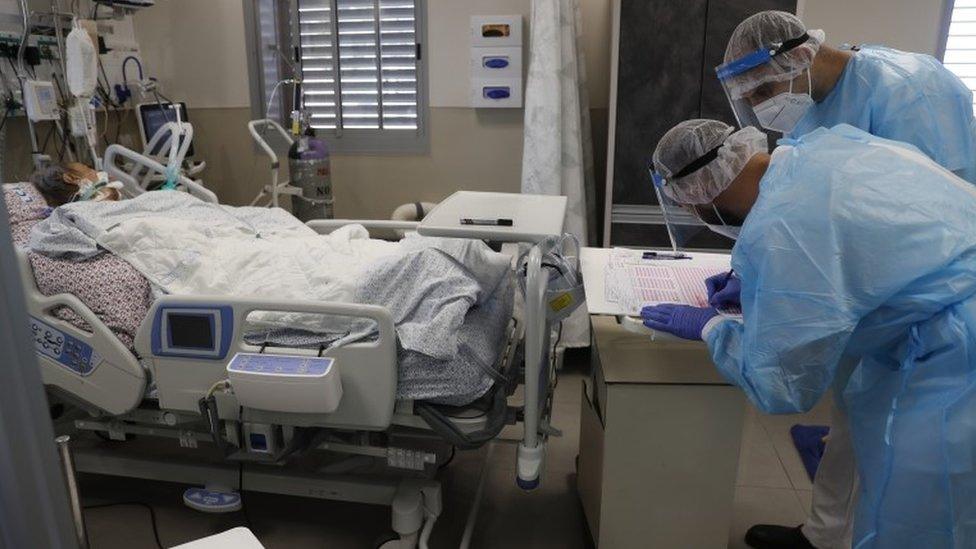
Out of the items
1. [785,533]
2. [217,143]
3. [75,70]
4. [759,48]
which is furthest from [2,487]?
[217,143]

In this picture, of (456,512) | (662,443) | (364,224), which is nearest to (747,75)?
(662,443)

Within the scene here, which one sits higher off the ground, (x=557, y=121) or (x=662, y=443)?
(x=557, y=121)

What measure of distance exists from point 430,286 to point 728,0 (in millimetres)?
2164

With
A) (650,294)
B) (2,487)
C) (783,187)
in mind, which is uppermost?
(783,187)

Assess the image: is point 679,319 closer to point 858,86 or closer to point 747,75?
point 747,75

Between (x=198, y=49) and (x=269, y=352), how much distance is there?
10.5 feet

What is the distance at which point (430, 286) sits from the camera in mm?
1713

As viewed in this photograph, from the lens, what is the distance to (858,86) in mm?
1973

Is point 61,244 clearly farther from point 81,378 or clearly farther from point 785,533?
point 785,533

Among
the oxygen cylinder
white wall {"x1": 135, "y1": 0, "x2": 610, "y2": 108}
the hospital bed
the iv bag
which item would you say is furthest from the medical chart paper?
the iv bag

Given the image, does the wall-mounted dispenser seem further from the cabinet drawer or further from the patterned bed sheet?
the patterned bed sheet

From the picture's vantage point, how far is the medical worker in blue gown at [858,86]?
74.4 inches

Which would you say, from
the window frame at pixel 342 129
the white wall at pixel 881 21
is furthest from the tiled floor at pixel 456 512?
the white wall at pixel 881 21

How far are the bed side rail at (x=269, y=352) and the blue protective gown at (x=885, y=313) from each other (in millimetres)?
820
